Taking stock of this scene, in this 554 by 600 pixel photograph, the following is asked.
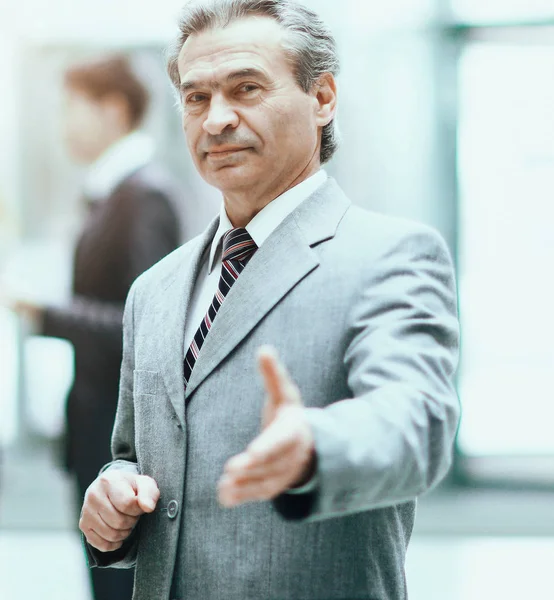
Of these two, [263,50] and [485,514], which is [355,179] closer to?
[485,514]

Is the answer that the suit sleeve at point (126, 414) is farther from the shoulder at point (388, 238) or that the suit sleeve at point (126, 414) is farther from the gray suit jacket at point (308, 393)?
the shoulder at point (388, 238)

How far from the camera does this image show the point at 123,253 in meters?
3.28

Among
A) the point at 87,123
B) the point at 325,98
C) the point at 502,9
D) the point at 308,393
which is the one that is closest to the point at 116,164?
the point at 87,123

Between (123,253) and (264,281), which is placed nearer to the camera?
(264,281)

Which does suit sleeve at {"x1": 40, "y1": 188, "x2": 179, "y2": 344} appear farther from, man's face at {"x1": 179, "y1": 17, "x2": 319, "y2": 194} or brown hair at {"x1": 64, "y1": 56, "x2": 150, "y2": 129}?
man's face at {"x1": 179, "y1": 17, "x2": 319, "y2": 194}

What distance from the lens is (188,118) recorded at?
1.56 metres

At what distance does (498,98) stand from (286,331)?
4.35 meters

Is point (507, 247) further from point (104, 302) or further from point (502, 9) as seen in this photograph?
point (104, 302)

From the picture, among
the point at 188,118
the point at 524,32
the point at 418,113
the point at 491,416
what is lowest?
the point at 491,416

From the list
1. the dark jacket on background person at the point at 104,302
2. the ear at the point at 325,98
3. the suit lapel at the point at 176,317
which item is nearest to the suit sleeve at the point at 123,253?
the dark jacket on background person at the point at 104,302

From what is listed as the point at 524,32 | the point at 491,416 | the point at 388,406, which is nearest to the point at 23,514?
the point at 491,416

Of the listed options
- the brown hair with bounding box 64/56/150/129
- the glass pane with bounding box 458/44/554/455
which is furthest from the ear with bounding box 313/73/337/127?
the glass pane with bounding box 458/44/554/455

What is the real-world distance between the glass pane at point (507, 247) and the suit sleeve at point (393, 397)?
405 cm

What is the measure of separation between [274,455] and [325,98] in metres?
0.84
